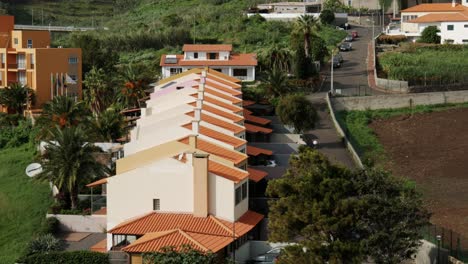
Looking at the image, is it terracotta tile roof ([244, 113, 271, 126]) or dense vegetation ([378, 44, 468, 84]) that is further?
dense vegetation ([378, 44, 468, 84])

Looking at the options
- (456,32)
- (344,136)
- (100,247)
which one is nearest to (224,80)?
(344,136)

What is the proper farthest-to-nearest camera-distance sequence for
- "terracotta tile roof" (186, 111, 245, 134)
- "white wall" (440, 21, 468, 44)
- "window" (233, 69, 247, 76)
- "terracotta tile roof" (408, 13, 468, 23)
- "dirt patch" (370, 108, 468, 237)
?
1. "white wall" (440, 21, 468, 44)
2. "terracotta tile roof" (408, 13, 468, 23)
3. "window" (233, 69, 247, 76)
4. "terracotta tile roof" (186, 111, 245, 134)
5. "dirt patch" (370, 108, 468, 237)

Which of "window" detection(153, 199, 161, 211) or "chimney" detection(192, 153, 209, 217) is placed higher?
"chimney" detection(192, 153, 209, 217)

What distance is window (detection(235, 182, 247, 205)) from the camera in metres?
41.6

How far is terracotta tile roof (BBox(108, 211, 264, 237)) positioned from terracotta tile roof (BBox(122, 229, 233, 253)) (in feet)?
2.04

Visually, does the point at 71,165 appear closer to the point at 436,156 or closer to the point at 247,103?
the point at 247,103

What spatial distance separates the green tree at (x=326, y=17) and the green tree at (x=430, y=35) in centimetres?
1576

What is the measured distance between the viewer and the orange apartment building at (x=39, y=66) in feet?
252

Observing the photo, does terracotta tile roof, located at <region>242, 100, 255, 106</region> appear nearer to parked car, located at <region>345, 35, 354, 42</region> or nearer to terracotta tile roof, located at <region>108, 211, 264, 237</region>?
terracotta tile roof, located at <region>108, 211, 264, 237</region>

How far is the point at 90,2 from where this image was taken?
181625mm

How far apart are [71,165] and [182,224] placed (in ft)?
37.0

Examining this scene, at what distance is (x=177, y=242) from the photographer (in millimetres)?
37688

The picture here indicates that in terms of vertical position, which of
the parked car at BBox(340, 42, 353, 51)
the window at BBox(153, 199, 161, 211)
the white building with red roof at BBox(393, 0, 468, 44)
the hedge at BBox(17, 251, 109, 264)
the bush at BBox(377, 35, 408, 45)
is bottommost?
the hedge at BBox(17, 251, 109, 264)

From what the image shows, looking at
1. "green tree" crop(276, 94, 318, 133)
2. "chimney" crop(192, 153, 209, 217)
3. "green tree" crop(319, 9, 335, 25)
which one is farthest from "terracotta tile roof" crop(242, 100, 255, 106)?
"green tree" crop(319, 9, 335, 25)
